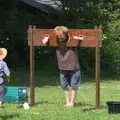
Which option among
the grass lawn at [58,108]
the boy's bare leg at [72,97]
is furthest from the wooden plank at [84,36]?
the grass lawn at [58,108]

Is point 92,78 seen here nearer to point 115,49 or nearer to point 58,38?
point 115,49

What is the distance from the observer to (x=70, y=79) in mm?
13734

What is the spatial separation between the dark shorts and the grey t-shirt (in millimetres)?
145

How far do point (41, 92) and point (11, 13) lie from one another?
11.4 meters

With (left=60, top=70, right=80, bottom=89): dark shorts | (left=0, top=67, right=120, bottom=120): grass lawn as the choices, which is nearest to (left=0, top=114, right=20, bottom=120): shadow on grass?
(left=0, top=67, right=120, bottom=120): grass lawn

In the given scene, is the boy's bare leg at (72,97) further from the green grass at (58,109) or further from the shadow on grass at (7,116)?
the shadow on grass at (7,116)

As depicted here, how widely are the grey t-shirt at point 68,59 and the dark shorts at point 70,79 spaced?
0.48ft

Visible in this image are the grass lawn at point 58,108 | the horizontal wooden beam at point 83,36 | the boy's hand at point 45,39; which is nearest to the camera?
the grass lawn at point 58,108

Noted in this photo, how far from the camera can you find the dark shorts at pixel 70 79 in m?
13.6

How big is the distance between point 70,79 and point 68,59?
1.62ft

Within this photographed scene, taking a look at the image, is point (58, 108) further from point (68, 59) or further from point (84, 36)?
point (84, 36)

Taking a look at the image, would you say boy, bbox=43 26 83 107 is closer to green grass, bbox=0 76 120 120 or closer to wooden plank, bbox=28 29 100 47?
wooden plank, bbox=28 29 100 47

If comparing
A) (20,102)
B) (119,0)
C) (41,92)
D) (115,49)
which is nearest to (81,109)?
(20,102)

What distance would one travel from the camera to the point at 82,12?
1222 inches
